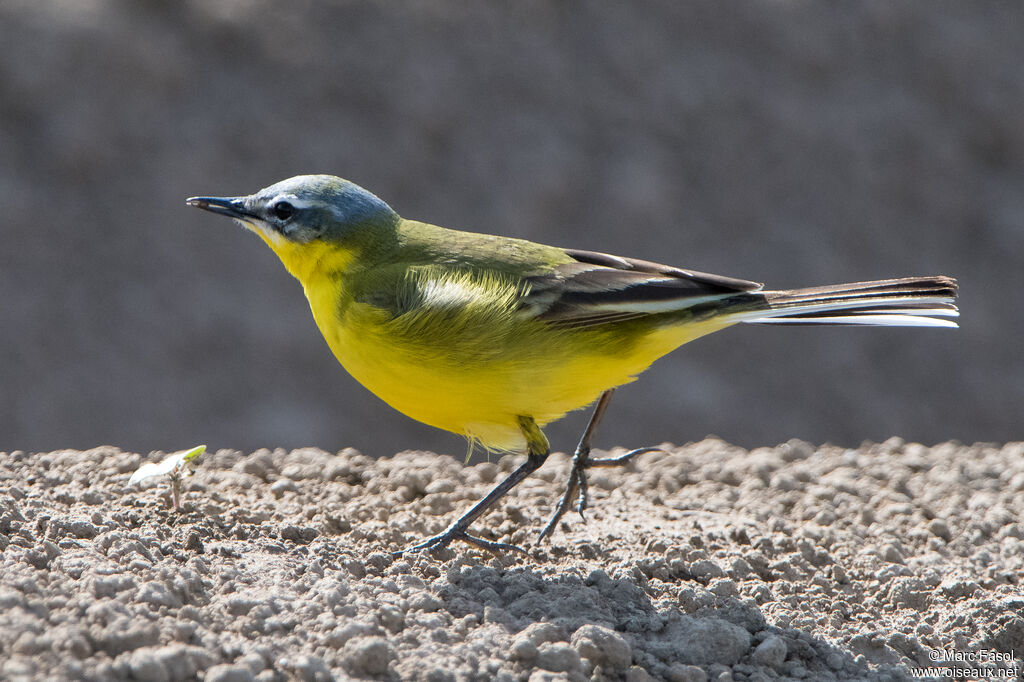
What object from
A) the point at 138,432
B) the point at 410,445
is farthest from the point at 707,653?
the point at 138,432

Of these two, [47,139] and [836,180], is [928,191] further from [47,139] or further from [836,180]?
[47,139]

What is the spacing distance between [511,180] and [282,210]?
900 centimetres

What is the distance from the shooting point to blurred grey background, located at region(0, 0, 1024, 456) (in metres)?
13.1

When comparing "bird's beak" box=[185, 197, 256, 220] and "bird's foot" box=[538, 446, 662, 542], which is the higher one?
"bird's beak" box=[185, 197, 256, 220]

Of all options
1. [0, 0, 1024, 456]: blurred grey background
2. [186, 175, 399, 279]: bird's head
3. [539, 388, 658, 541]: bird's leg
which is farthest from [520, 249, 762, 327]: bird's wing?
[0, 0, 1024, 456]: blurred grey background

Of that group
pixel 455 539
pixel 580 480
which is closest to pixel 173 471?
pixel 455 539

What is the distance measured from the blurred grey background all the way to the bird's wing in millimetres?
7655

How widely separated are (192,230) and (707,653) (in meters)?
11.2

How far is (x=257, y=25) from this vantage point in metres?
14.8

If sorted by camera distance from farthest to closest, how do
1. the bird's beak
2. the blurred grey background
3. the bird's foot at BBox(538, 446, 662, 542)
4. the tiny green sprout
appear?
1. the blurred grey background
2. the bird's beak
3. the bird's foot at BBox(538, 446, 662, 542)
4. the tiny green sprout

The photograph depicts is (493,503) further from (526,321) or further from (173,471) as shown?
(173,471)

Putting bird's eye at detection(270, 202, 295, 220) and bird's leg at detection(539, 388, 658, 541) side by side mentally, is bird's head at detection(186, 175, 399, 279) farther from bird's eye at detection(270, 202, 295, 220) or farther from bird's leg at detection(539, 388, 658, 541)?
bird's leg at detection(539, 388, 658, 541)

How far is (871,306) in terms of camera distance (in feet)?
16.3

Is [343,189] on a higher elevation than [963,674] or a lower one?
higher
